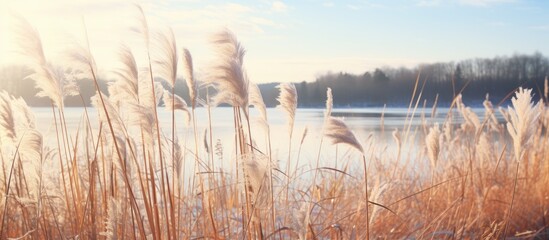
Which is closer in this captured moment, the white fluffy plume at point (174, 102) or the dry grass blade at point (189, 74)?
the dry grass blade at point (189, 74)

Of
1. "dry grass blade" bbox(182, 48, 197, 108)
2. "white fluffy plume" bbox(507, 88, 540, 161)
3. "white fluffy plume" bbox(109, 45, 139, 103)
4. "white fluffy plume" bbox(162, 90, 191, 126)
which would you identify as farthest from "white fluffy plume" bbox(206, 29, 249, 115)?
"white fluffy plume" bbox(507, 88, 540, 161)

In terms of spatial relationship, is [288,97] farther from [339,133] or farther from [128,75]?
[128,75]

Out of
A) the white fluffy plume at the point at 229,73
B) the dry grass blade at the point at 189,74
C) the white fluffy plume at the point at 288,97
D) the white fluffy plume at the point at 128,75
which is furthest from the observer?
the white fluffy plume at the point at 288,97

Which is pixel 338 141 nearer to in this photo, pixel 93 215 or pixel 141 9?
pixel 141 9

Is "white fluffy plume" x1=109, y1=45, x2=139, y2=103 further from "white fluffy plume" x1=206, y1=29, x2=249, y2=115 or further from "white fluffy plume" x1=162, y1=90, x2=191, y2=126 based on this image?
"white fluffy plume" x1=162, y1=90, x2=191, y2=126

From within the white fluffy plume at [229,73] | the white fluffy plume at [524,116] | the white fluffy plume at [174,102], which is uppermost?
the white fluffy plume at [229,73]

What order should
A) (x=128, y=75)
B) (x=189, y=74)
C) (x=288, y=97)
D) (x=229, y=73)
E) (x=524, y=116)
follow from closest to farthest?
1. (x=229, y=73)
2. (x=128, y=75)
3. (x=189, y=74)
4. (x=288, y=97)
5. (x=524, y=116)

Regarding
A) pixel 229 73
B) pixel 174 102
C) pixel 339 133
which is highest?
pixel 229 73

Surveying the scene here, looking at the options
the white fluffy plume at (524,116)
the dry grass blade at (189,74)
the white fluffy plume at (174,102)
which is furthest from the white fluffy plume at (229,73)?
the white fluffy plume at (524,116)

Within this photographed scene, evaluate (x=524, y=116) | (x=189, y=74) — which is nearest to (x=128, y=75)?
(x=189, y=74)

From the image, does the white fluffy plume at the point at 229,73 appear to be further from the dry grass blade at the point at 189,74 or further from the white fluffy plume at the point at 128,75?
the white fluffy plume at the point at 128,75

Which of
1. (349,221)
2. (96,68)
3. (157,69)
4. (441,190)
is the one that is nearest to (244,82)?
(157,69)

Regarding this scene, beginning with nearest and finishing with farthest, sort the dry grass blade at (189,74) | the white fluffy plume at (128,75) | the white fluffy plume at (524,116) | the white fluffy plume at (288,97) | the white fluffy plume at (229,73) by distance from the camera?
the white fluffy plume at (229,73) < the white fluffy plume at (128,75) < the dry grass blade at (189,74) < the white fluffy plume at (288,97) < the white fluffy plume at (524,116)

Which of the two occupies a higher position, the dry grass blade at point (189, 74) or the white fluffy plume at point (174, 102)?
the dry grass blade at point (189, 74)
